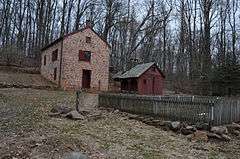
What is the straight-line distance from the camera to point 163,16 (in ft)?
174

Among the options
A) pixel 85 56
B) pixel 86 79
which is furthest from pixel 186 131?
pixel 86 79

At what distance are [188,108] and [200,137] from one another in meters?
2.02

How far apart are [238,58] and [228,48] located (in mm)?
2096

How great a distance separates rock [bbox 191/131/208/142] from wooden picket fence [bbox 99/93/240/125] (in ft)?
3.73

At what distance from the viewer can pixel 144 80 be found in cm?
3612

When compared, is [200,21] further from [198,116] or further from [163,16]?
[198,116]

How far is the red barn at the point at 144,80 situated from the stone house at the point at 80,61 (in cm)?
254

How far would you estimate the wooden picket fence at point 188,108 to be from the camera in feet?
49.5

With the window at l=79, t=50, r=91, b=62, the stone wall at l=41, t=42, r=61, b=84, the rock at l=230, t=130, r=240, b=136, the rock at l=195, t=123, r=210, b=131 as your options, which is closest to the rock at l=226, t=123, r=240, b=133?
the rock at l=230, t=130, r=240, b=136

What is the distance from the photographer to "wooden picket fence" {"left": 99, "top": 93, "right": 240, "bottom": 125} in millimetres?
15094

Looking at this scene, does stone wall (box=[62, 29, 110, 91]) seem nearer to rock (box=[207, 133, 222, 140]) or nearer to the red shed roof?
the red shed roof

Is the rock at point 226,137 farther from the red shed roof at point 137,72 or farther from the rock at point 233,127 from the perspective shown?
the red shed roof at point 137,72

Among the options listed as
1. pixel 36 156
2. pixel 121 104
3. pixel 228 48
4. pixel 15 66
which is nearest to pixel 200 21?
pixel 228 48

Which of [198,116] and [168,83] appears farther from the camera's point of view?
[168,83]
